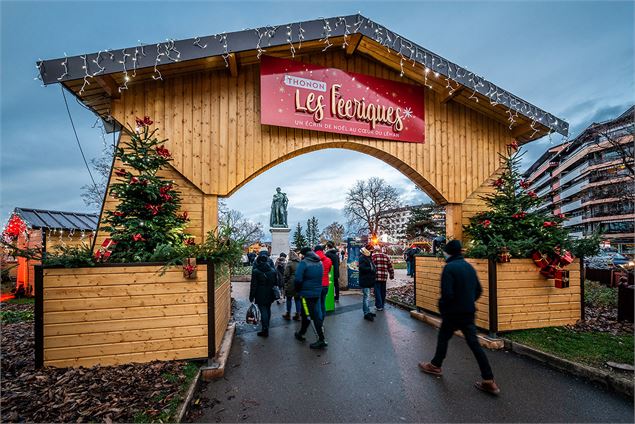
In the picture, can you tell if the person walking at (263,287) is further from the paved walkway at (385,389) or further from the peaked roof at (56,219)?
the peaked roof at (56,219)

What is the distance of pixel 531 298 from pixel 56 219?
17950mm

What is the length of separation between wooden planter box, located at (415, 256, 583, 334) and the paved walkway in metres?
0.74

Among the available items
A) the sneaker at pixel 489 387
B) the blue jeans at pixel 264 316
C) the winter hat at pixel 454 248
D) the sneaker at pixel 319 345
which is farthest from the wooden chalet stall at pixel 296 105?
the sneaker at pixel 489 387

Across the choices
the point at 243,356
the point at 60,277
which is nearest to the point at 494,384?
the point at 243,356

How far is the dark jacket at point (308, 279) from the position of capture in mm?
5418

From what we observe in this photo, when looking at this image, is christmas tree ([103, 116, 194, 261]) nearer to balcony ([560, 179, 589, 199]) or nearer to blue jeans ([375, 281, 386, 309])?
blue jeans ([375, 281, 386, 309])

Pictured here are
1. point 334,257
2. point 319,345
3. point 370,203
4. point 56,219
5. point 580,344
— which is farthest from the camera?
point 370,203

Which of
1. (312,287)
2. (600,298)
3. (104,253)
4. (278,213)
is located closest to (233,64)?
(104,253)

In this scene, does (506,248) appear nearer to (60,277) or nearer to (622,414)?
(622,414)

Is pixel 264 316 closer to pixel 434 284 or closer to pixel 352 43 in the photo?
pixel 434 284

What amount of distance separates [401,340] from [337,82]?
230 inches

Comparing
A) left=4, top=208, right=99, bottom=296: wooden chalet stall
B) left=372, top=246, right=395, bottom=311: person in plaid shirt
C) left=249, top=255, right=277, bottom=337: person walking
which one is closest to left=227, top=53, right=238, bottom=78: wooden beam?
left=249, top=255, right=277, bottom=337: person walking

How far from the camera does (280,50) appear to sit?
6797 millimetres

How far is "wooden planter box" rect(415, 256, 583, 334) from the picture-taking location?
5.55 m
